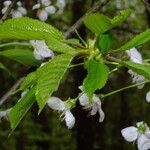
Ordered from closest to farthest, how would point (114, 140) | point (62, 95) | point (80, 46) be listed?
point (80, 46) < point (62, 95) < point (114, 140)

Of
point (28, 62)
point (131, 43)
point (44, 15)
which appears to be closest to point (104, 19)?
point (131, 43)

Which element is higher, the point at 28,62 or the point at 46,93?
the point at 46,93

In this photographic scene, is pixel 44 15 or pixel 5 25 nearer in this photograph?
pixel 5 25

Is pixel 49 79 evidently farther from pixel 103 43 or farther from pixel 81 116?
pixel 81 116

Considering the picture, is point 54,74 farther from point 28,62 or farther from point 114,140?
point 114,140

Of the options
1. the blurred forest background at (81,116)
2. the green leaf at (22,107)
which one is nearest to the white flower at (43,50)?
the green leaf at (22,107)

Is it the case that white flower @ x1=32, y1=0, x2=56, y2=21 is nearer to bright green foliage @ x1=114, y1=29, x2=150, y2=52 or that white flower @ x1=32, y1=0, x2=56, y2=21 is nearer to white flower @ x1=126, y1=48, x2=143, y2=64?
white flower @ x1=126, y1=48, x2=143, y2=64

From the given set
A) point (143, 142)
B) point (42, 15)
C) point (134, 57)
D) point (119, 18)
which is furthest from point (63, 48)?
point (42, 15)
